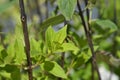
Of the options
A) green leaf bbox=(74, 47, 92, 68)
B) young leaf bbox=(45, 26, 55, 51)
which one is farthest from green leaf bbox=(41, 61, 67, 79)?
green leaf bbox=(74, 47, 92, 68)

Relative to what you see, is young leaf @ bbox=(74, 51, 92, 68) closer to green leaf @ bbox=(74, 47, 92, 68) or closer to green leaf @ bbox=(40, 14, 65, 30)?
green leaf @ bbox=(74, 47, 92, 68)

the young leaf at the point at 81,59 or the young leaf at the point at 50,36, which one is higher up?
the young leaf at the point at 50,36

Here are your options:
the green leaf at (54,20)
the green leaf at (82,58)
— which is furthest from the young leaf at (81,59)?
the green leaf at (54,20)

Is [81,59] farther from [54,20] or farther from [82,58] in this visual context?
[54,20]

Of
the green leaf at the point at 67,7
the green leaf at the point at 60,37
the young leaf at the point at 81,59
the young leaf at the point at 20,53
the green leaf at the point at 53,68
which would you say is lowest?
the young leaf at the point at 81,59

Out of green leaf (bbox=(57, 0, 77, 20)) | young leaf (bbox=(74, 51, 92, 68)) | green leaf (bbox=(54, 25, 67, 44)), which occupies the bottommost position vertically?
young leaf (bbox=(74, 51, 92, 68))

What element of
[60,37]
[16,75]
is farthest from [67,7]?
[16,75]

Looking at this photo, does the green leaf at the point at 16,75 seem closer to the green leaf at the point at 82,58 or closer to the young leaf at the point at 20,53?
the young leaf at the point at 20,53

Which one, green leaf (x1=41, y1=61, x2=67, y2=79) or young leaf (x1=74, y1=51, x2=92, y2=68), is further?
young leaf (x1=74, y1=51, x2=92, y2=68)

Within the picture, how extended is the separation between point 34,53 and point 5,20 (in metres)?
1.52

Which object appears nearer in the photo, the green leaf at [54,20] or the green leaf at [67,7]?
the green leaf at [67,7]

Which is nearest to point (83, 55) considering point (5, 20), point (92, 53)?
point (92, 53)

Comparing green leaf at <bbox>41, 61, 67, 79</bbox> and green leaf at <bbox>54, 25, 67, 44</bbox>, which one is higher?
green leaf at <bbox>54, 25, 67, 44</bbox>

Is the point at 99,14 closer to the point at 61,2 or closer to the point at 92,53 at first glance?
the point at 92,53
